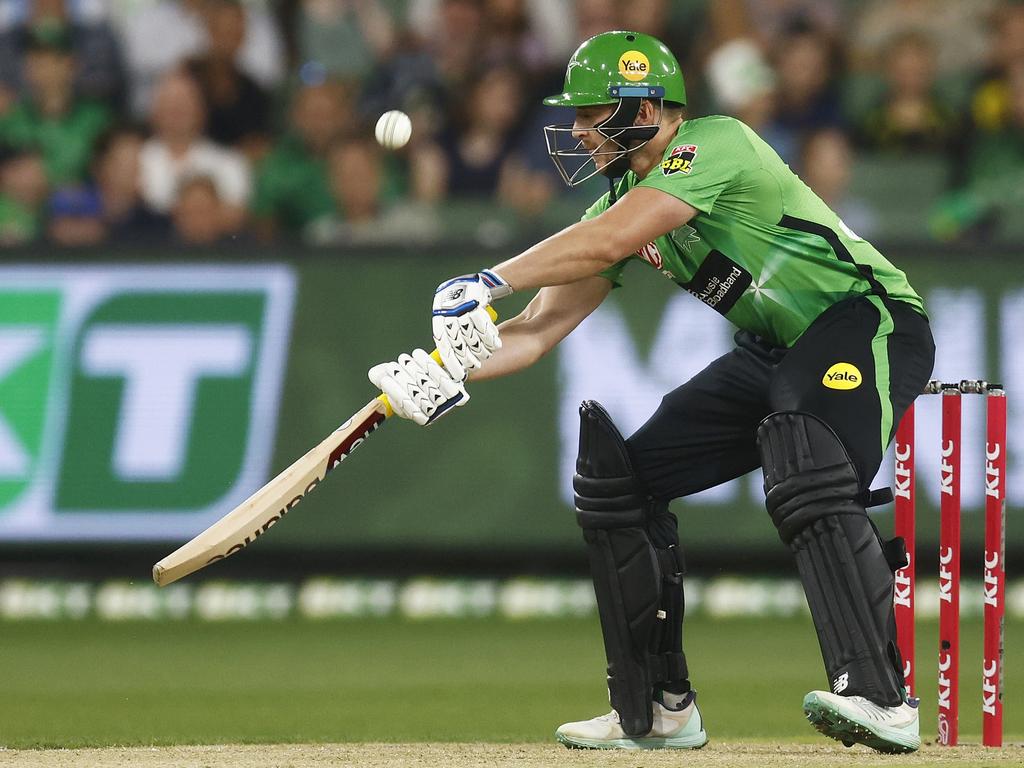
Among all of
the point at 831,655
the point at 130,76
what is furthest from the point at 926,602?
the point at 130,76

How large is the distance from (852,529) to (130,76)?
22.5 feet

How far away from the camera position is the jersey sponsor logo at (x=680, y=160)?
4.69m

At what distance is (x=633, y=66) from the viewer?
496 cm

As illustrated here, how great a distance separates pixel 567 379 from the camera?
8.23 m

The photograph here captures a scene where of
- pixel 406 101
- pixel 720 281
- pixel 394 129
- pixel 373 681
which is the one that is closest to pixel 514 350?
pixel 720 281

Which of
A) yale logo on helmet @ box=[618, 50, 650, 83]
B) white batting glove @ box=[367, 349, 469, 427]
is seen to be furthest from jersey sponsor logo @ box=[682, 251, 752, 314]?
white batting glove @ box=[367, 349, 469, 427]

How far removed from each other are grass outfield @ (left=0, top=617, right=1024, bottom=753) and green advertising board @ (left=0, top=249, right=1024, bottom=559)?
1.49 ft

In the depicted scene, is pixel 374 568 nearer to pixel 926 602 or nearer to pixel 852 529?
pixel 926 602

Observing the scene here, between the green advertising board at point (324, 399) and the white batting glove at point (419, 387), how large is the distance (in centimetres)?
347

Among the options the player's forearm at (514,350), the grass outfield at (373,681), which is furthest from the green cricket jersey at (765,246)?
the grass outfield at (373,681)

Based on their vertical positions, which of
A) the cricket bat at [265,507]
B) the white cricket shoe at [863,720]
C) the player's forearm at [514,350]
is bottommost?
the white cricket shoe at [863,720]

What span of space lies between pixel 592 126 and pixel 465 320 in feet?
2.38

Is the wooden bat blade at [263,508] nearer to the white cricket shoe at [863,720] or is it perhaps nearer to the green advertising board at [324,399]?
the white cricket shoe at [863,720]

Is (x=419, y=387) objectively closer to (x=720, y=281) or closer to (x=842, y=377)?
(x=720, y=281)
